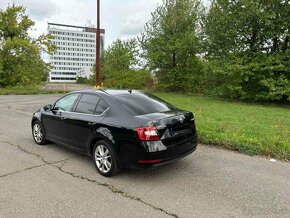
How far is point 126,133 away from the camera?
14.0 ft

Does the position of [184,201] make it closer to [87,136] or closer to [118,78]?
[87,136]

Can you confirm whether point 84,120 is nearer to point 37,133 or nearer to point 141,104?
point 141,104

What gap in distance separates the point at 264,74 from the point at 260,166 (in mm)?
12293

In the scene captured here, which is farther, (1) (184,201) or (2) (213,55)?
(2) (213,55)

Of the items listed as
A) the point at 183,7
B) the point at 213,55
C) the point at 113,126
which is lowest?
the point at 113,126

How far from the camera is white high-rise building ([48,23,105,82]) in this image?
120 meters

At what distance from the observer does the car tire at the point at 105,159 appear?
4457mm

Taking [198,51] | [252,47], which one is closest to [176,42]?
[198,51]

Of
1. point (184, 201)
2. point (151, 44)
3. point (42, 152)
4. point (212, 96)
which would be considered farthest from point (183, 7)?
point (184, 201)

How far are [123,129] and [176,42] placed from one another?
60.5 ft

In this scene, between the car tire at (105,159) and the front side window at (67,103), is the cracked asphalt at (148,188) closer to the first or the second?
the car tire at (105,159)

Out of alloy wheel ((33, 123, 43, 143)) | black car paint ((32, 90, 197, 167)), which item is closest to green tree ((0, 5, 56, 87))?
alloy wheel ((33, 123, 43, 143))

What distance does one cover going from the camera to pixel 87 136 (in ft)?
16.3

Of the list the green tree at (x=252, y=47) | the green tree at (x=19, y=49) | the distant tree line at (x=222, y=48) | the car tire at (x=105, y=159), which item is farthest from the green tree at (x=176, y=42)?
the car tire at (x=105, y=159)
